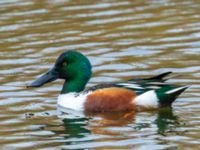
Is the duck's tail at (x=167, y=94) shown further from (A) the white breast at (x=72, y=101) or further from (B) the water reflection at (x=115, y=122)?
(A) the white breast at (x=72, y=101)

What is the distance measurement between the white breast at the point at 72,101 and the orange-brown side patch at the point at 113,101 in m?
0.14

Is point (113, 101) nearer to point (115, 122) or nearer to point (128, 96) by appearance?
point (128, 96)

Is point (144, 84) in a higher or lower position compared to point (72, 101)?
higher

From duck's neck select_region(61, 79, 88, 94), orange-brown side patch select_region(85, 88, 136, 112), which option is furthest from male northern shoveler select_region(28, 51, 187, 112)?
duck's neck select_region(61, 79, 88, 94)

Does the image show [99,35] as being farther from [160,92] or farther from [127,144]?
[127,144]

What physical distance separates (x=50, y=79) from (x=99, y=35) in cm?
336

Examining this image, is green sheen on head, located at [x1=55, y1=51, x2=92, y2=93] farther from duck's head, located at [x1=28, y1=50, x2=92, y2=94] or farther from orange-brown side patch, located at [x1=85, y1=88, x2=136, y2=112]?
orange-brown side patch, located at [x1=85, y1=88, x2=136, y2=112]

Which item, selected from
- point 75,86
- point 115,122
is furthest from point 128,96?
point 75,86

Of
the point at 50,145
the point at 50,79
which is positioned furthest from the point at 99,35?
the point at 50,145

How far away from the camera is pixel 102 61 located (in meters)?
15.1

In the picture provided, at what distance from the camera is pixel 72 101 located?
1302 cm

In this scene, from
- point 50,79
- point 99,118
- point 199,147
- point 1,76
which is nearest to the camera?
point 199,147

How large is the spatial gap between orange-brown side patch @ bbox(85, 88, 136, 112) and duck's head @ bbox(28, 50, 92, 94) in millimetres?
539

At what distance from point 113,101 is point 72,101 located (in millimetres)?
587
